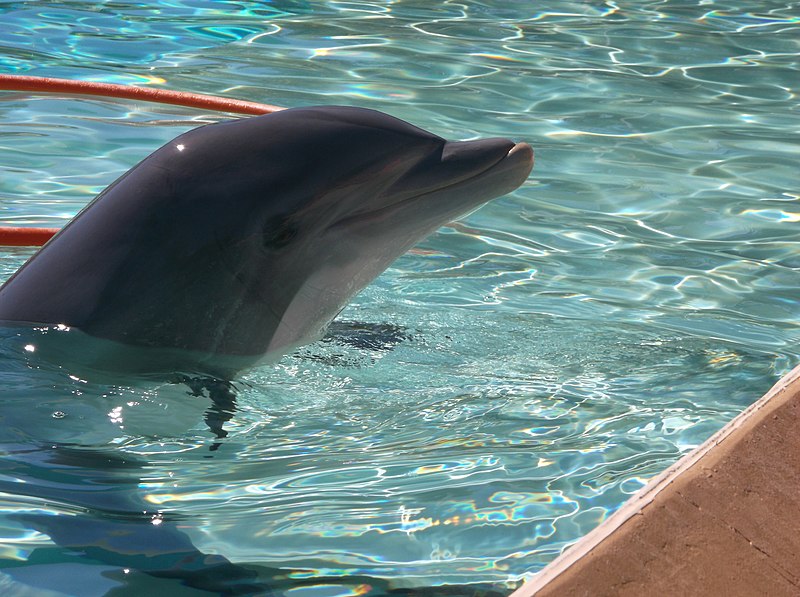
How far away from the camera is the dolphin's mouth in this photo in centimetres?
354

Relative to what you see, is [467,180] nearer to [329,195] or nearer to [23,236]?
[329,195]

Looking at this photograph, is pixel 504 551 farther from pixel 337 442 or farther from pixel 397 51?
pixel 397 51

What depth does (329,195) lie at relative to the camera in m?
3.45


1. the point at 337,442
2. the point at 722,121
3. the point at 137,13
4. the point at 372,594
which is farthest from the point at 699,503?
the point at 137,13

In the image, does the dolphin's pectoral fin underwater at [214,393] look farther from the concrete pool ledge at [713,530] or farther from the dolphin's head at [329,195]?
the concrete pool ledge at [713,530]

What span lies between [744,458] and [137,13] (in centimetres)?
980

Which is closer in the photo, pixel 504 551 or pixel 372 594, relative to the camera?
pixel 372 594

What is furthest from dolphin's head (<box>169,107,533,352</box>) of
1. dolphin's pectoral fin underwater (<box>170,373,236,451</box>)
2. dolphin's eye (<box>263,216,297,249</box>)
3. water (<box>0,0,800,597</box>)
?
water (<box>0,0,800,597</box>)

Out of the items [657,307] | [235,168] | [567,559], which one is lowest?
[657,307]

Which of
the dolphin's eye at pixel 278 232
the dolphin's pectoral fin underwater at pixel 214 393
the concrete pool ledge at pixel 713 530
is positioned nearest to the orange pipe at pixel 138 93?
the dolphin's eye at pixel 278 232

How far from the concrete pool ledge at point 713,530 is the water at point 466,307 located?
72 centimetres

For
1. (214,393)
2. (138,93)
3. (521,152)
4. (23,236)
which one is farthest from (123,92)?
(214,393)

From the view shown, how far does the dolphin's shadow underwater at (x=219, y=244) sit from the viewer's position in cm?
329

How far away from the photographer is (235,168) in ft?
10.9
